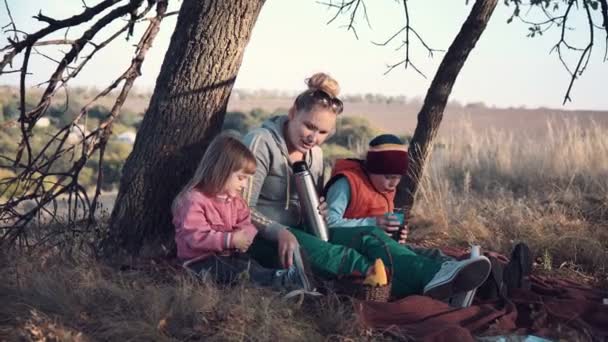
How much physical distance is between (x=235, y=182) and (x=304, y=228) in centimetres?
69

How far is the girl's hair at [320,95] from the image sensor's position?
5520 mm

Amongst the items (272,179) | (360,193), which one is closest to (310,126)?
(272,179)

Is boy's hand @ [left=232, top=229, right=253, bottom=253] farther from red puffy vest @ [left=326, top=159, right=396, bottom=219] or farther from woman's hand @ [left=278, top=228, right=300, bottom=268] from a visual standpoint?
red puffy vest @ [left=326, top=159, right=396, bottom=219]

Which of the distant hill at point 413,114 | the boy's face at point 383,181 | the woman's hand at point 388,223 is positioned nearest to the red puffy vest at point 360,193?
the boy's face at point 383,181

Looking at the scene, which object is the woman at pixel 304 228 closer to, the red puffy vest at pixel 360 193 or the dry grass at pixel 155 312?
the red puffy vest at pixel 360 193

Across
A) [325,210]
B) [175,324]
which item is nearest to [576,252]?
[325,210]

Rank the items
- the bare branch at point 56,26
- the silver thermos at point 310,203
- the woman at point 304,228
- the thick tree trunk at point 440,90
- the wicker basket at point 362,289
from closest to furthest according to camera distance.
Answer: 1. the wicker basket at point 362,289
2. the woman at point 304,228
3. the silver thermos at point 310,203
4. the bare branch at point 56,26
5. the thick tree trunk at point 440,90

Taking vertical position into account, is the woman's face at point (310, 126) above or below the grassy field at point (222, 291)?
above

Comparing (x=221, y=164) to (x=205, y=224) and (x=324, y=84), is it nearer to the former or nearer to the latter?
(x=205, y=224)

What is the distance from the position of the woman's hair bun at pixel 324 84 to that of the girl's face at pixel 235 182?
78 cm

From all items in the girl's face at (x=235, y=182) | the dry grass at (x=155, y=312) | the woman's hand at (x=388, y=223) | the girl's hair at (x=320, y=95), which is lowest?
the dry grass at (x=155, y=312)

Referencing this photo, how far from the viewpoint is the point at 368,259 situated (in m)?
5.16

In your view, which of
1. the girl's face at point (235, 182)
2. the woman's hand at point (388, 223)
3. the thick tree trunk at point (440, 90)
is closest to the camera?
the girl's face at point (235, 182)

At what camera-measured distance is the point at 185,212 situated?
5094 mm
